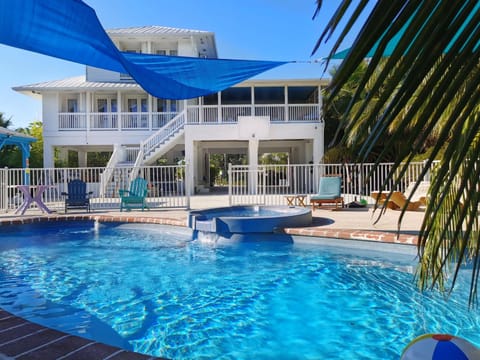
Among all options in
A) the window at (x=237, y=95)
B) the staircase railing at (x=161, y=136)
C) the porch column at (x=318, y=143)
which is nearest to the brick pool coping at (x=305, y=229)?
the staircase railing at (x=161, y=136)

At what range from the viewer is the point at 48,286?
5254 mm

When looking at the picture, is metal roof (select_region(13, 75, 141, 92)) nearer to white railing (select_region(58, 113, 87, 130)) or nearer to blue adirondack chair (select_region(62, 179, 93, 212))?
white railing (select_region(58, 113, 87, 130))

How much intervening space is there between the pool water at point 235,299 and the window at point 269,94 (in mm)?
14227

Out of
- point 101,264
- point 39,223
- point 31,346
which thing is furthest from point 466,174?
point 39,223

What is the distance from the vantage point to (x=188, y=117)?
59.2ft

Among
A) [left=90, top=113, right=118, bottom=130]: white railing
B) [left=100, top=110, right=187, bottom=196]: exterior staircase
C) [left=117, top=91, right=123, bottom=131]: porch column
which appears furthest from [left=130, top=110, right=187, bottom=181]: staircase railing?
[left=90, top=113, right=118, bottom=130]: white railing

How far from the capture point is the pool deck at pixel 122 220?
2.40m

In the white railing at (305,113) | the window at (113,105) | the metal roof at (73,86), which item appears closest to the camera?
the white railing at (305,113)

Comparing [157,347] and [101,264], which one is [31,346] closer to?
[157,347]

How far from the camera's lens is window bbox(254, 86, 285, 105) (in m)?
20.5

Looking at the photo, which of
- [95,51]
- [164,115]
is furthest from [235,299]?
[164,115]

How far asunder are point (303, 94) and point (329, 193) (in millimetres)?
11934

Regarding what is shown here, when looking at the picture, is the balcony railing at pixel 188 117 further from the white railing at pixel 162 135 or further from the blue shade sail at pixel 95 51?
the blue shade sail at pixel 95 51

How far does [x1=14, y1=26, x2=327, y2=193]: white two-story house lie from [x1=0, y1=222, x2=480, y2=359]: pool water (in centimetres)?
1017
